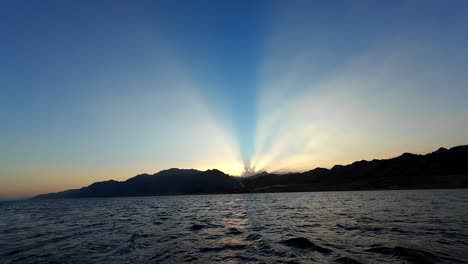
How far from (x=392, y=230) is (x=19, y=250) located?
1367 inches

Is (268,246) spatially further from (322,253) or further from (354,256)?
(354,256)

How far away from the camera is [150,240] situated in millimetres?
27156

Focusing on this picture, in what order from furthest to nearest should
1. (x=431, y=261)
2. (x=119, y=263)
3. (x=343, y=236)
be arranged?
1. (x=343, y=236)
2. (x=119, y=263)
3. (x=431, y=261)

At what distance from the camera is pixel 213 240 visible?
25688mm

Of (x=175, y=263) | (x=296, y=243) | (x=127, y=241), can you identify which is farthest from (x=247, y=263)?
(x=127, y=241)

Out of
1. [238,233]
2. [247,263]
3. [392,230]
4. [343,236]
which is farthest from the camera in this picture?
[238,233]

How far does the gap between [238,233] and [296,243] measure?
8610 millimetres

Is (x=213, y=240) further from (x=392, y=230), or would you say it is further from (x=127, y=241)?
(x=392, y=230)

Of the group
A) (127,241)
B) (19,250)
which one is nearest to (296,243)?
(127,241)

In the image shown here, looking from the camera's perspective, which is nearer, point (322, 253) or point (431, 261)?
point (431, 261)

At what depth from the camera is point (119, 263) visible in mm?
18500

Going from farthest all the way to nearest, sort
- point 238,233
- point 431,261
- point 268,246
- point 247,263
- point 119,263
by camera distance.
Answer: point 238,233 → point 268,246 → point 119,263 → point 247,263 → point 431,261

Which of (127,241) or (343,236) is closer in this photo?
(343,236)

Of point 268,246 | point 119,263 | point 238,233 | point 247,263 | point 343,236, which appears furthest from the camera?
point 238,233
